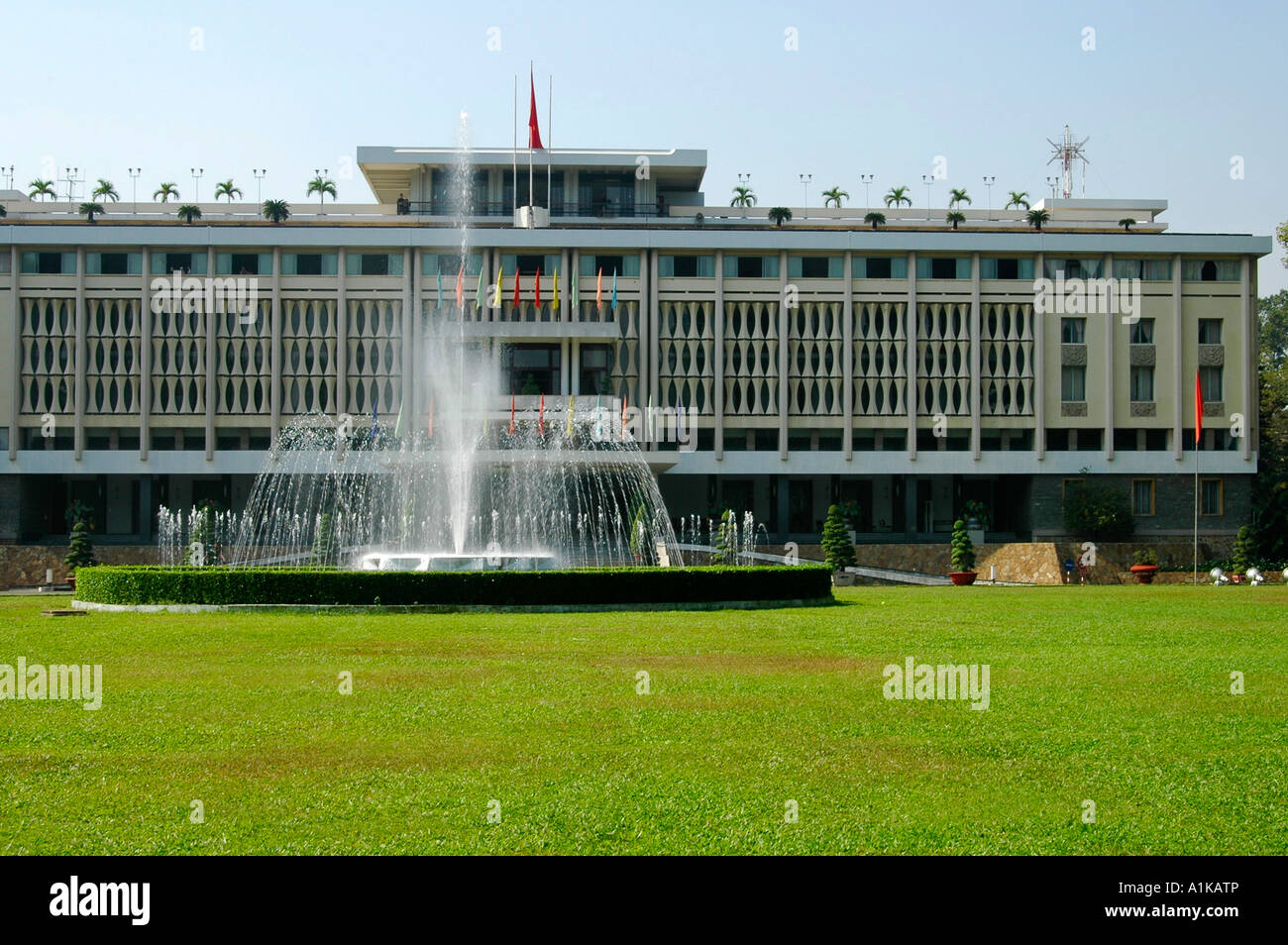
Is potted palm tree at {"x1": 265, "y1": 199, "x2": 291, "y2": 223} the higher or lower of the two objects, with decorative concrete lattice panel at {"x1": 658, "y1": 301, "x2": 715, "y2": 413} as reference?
higher

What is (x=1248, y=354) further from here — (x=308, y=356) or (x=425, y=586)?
(x=425, y=586)

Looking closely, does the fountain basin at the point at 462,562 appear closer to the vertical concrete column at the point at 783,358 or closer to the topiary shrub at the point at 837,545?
the topiary shrub at the point at 837,545

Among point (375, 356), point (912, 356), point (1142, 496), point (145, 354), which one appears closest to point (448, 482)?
point (375, 356)

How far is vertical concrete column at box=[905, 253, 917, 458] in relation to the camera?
5859 cm

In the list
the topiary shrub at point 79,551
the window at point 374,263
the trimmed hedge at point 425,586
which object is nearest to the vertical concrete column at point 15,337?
the window at point 374,263

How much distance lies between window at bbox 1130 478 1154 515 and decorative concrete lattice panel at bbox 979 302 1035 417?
5.66 meters

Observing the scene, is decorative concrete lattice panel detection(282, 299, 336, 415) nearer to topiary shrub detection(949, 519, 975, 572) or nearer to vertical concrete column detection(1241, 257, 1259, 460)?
topiary shrub detection(949, 519, 975, 572)

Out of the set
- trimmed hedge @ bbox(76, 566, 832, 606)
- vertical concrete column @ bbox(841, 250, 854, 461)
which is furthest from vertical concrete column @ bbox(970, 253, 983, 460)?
trimmed hedge @ bbox(76, 566, 832, 606)

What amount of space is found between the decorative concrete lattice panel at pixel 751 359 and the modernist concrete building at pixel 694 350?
11cm

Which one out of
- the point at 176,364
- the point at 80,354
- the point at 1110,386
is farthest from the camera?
the point at 1110,386

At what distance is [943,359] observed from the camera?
5953cm

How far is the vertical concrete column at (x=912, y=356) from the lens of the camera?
58.6 meters

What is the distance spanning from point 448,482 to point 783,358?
2019 cm
